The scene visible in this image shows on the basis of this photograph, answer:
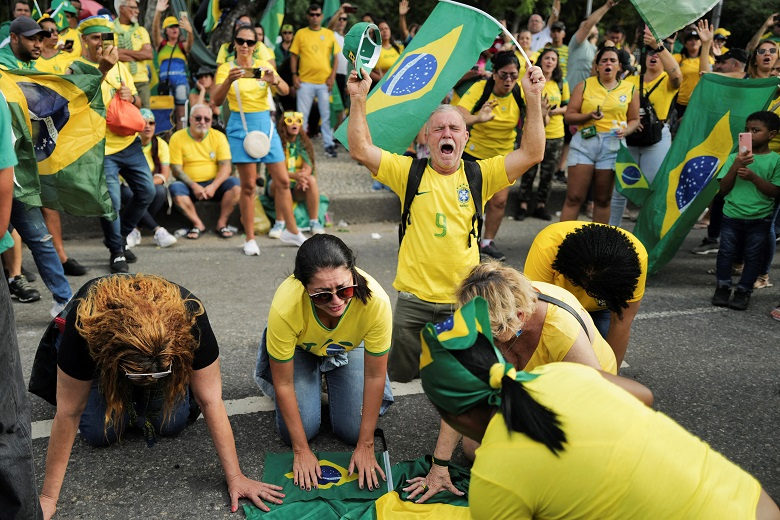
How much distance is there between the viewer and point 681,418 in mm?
3562

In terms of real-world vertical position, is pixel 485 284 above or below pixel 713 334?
above

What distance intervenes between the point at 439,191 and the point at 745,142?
2.76 m

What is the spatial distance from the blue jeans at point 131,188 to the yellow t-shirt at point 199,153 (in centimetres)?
100

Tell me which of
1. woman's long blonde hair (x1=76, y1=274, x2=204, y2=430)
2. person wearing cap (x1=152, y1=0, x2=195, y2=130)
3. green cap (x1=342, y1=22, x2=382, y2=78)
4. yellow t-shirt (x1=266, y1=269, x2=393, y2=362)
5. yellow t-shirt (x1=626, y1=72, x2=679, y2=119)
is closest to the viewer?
woman's long blonde hair (x1=76, y1=274, x2=204, y2=430)

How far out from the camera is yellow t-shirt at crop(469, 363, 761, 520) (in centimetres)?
171

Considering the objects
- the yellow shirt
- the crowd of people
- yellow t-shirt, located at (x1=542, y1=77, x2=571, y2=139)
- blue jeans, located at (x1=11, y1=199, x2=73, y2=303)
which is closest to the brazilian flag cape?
the crowd of people

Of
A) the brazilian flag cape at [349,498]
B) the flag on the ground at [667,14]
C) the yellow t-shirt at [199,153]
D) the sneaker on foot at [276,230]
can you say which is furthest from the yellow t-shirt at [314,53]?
the brazilian flag cape at [349,498]

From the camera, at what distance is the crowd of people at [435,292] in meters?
1.78

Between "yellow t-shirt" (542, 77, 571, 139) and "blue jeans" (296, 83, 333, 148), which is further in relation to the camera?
"blue jeans" (296, 83, 333, 148)

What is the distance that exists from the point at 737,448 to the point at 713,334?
1509 mm

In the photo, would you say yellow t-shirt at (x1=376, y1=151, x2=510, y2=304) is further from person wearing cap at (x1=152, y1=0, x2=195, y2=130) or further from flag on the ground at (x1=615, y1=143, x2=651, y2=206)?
person wearing cap at (x1=152, y1=0, x2=195, y2=130)

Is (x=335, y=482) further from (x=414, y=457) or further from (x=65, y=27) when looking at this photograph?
(x=65, y=27)

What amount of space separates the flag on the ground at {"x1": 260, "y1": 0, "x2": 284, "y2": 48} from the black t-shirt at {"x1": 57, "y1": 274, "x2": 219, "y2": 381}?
261 inches

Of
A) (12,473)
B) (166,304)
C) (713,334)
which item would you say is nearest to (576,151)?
(713,334)
